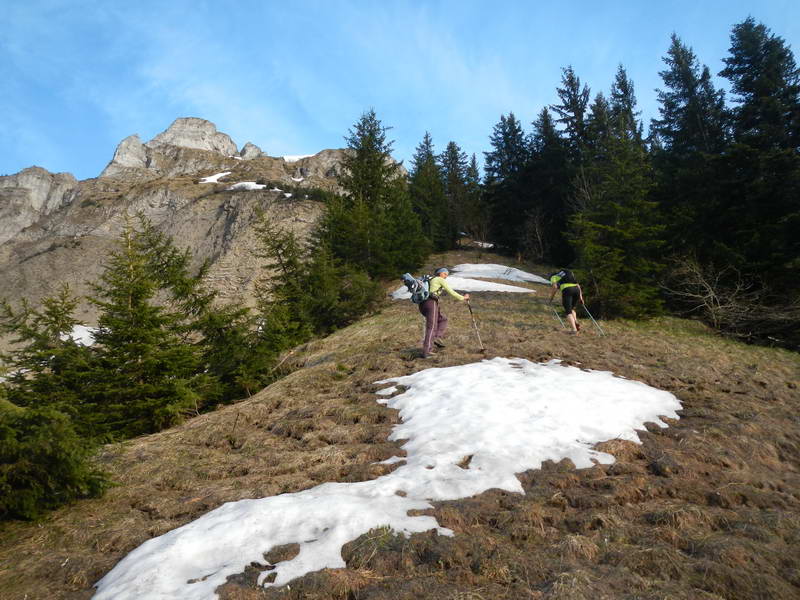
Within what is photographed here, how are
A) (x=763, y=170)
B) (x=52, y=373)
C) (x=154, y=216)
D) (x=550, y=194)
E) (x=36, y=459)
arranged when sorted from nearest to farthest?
(x=36, y=459) → (x=52, y=373) → (x=763, y=170) → (x=550, y=194) → (x=154, y=216)

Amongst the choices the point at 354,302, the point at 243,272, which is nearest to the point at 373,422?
the point at 354,302

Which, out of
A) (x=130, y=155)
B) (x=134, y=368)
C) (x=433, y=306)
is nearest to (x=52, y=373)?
(x=134, y=368)

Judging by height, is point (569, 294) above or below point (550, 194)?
below

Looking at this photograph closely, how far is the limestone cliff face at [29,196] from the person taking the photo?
67.8 m

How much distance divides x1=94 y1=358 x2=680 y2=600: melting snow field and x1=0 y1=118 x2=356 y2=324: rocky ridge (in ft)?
74.0

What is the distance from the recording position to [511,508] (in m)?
4.14

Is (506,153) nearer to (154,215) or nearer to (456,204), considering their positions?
(456,204)

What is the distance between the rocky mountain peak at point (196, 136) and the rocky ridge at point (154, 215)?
4231cm

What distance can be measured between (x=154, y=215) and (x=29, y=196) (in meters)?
40.0

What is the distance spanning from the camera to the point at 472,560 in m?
3.25

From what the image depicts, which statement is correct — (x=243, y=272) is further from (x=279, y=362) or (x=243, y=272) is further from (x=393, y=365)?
(x=393, y=365)

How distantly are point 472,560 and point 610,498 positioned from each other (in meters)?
1.78

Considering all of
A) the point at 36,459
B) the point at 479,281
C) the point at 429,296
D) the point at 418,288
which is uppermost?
the point at 479,281

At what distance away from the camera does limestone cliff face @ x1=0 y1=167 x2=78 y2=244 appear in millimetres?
67812
